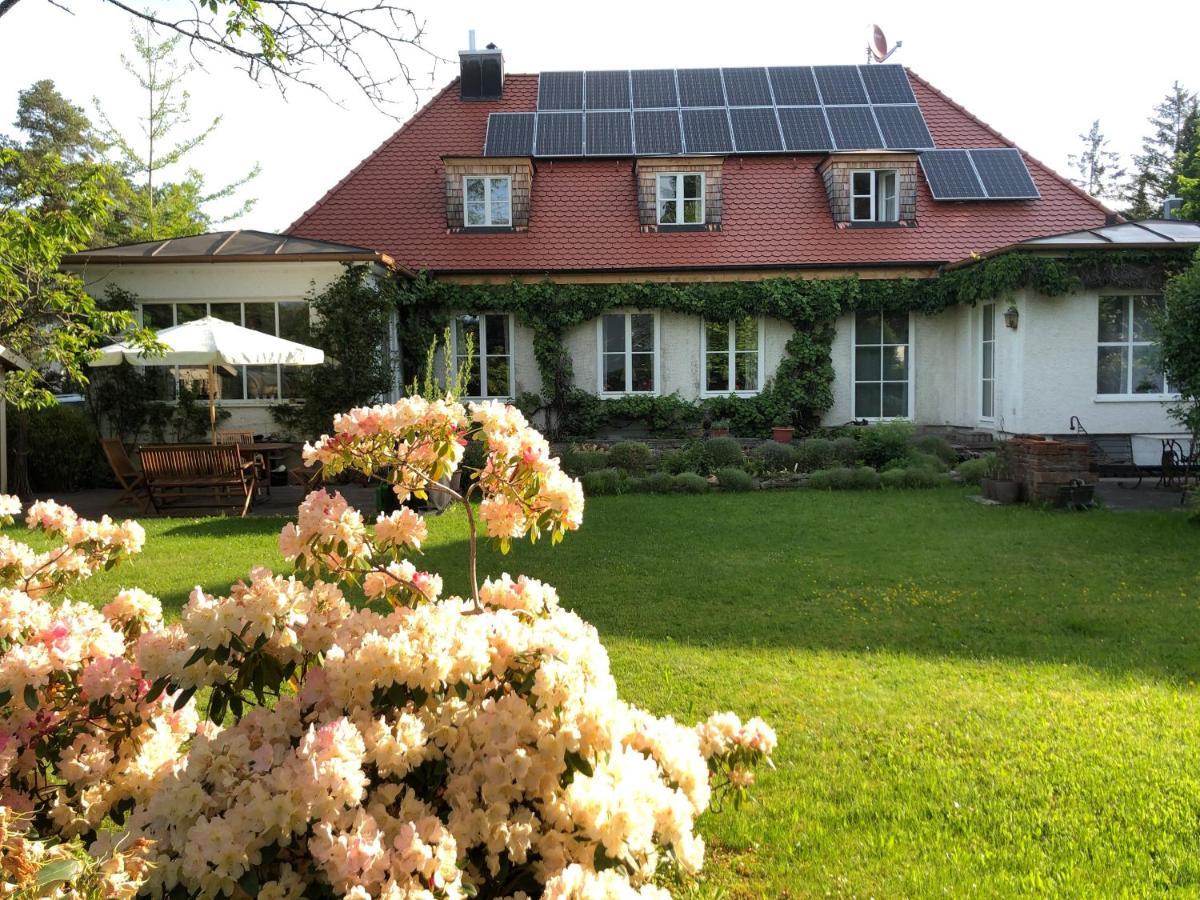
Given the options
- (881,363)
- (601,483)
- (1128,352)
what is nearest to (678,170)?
(881,363)

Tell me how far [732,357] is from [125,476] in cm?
1171

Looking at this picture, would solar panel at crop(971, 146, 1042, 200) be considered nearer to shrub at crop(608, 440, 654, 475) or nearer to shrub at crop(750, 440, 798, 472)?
shrub at crop(750, 440, 798, 472)

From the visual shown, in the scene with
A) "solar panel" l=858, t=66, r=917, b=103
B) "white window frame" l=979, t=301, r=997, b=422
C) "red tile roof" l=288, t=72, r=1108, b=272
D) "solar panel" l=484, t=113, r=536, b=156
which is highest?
"solar panel" l=858, t=66, r=917, b=103

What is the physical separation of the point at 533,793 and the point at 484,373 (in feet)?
57.3

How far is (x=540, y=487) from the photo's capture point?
2.95 metres

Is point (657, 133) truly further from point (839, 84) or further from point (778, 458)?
→ point (778, 458)

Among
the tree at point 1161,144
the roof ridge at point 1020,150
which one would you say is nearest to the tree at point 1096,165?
the tree at point 1161,144

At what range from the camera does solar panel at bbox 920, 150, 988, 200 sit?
65.3 feet

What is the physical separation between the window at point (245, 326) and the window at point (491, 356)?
358 cm

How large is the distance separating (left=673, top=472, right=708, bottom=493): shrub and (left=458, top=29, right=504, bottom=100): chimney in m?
13.1

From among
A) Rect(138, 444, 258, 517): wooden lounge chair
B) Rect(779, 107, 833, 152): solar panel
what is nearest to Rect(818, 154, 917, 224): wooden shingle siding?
Rect(779, 107, 833, 152): solar panel

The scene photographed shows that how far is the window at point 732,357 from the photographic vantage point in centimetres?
1914

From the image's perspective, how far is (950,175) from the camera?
2033cm

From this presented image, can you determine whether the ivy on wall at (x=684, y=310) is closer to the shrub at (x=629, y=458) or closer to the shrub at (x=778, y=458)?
the shrub at (x=778, y=458)
